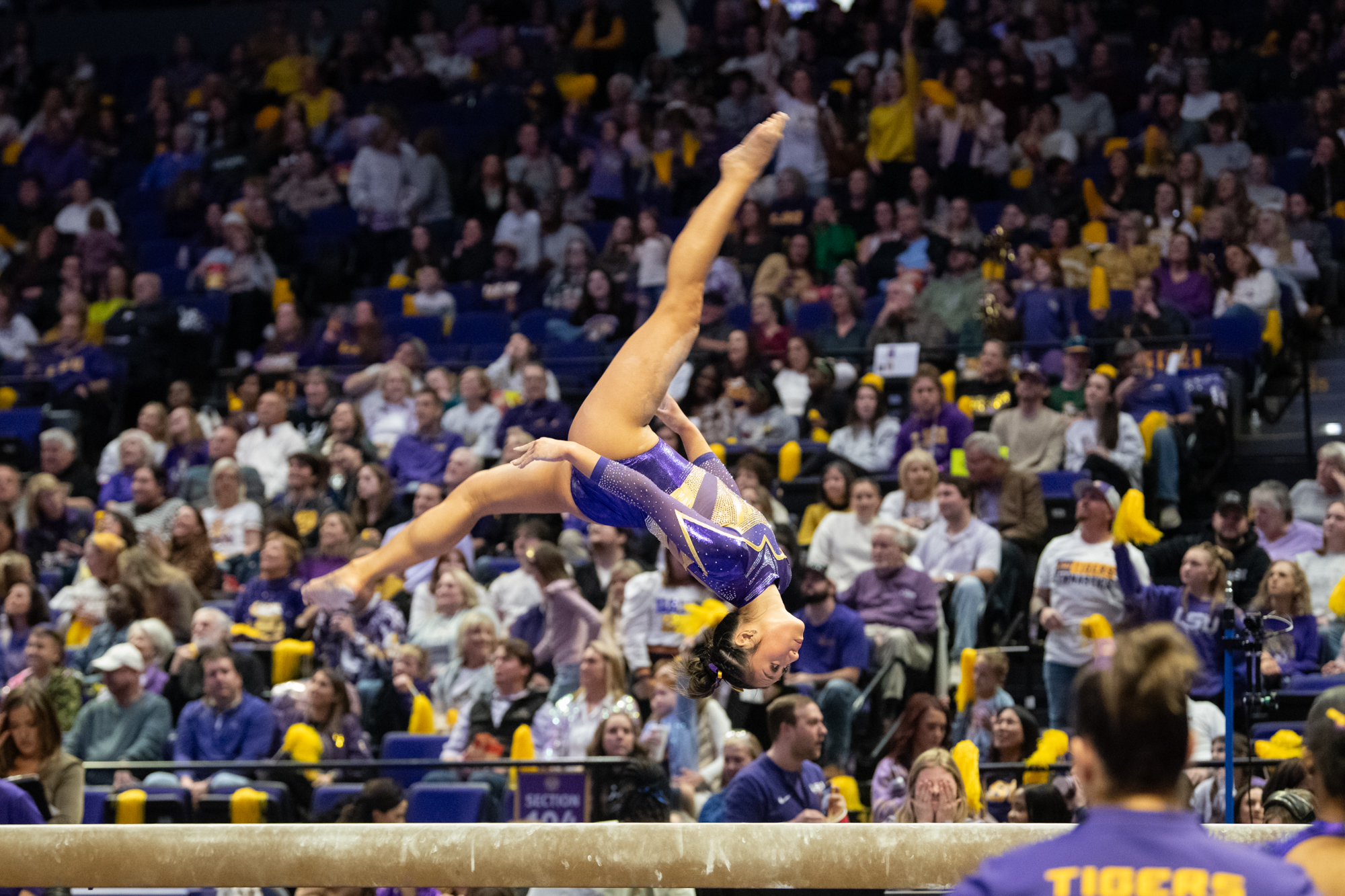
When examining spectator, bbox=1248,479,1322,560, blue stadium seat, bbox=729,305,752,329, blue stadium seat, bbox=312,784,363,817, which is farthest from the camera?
blue stadium seat, bbox=729,305,752,329

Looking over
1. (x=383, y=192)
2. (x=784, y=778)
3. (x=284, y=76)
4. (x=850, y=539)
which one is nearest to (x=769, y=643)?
(x=784, y=778)

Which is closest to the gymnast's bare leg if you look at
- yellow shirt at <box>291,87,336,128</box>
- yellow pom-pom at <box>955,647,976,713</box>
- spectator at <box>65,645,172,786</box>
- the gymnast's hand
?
the gymnast's hand

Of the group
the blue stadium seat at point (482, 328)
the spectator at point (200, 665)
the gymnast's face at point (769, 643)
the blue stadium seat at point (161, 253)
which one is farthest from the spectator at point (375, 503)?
the blue stadium seat at point (161, 253)

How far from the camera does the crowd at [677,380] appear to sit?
710 cm

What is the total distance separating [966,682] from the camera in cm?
685

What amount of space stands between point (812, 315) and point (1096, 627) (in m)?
4.04

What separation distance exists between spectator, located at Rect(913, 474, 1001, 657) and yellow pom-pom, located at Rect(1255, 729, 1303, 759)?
1.64 metres

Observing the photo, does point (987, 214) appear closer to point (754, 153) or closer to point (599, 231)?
point (599, 231)

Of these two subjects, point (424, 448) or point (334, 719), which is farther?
point (424, 448)

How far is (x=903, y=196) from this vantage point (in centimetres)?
1132

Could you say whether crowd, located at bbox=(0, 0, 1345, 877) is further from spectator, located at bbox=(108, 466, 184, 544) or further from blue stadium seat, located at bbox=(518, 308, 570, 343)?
blue stadium seat, located at bbox=(518, 308, 570, 343)

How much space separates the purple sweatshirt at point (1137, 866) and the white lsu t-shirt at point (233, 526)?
786 centimetres

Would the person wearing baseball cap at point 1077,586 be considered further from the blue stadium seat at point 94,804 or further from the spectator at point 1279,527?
the blue stadium seat at point 94,804

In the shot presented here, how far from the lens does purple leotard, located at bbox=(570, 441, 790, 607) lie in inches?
161
